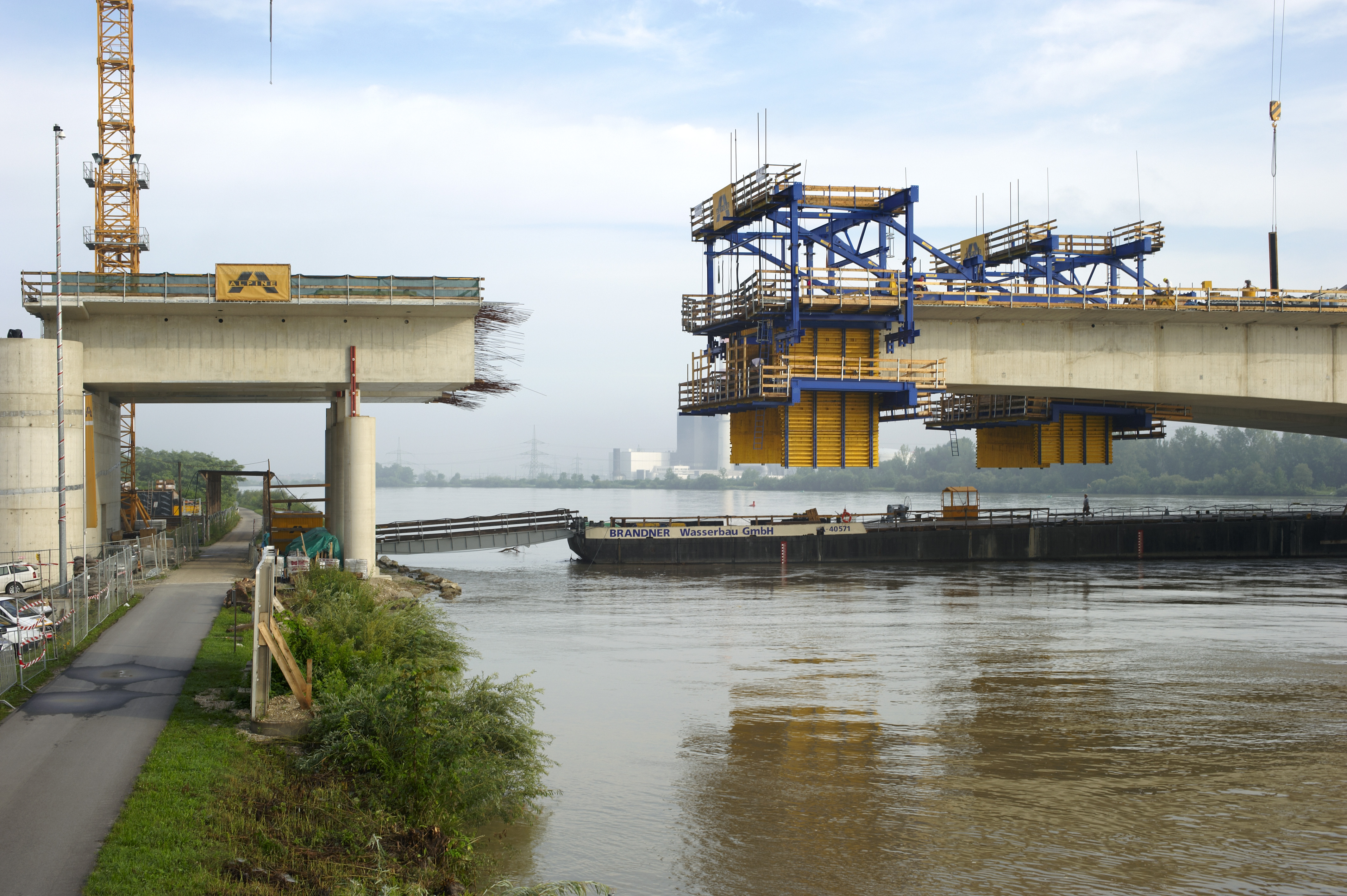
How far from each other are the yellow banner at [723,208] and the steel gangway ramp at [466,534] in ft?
57.9

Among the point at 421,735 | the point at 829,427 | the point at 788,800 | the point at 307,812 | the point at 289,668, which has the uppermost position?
the point at 829,427

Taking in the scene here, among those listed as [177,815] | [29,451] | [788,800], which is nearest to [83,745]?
[177,815]

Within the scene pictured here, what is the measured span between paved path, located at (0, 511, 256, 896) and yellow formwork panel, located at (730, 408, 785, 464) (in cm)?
2674

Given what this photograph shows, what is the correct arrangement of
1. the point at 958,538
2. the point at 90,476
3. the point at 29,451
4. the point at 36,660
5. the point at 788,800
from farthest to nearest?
the point at 958,538 → the point at 90,476 → the point at 29,451 → the point at 36,660 → the point at 788,800

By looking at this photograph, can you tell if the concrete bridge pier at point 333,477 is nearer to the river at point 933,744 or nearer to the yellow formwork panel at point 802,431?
the river at point 933,744

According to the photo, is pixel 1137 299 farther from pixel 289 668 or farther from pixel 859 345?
pixel 289 668

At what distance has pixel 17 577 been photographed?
3116cm

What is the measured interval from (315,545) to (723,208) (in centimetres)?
2240

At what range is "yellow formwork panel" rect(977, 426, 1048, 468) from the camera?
2464 inches

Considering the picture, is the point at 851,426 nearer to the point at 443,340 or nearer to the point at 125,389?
the point at 443,340

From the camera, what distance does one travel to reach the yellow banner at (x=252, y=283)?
36281 mm

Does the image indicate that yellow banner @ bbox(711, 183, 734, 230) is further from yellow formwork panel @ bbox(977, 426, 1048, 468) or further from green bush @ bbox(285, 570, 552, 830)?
green bush @ bbox(285, 570, 552, 830)

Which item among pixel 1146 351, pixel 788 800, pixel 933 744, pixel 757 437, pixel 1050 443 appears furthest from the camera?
pixel 1050 443

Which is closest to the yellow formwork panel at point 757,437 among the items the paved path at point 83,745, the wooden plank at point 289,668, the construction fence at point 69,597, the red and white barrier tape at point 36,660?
the construction fence at point 69,597
